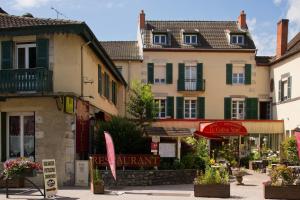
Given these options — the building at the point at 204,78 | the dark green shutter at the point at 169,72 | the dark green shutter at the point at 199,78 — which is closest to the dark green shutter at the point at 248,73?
the building at the point at 204,78

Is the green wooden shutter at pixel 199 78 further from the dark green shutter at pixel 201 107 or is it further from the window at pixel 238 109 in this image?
the window at pixel 238 109

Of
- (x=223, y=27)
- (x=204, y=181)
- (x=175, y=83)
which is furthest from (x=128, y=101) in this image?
(x=204, y=181)

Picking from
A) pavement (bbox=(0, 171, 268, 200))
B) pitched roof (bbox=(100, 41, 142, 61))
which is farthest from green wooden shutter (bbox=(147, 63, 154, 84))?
pavement (bbox=(0, 171, 268, 200))

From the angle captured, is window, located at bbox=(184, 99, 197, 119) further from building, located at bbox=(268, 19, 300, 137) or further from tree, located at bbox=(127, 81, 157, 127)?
building, located at bbox=(268, 19, 300, 137)

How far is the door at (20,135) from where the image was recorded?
17562 millimetres

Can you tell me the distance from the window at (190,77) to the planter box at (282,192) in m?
22.9

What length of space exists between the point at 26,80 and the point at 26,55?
1.33 meters

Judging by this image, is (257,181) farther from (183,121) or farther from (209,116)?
(209,116)

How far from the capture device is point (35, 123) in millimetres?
17219

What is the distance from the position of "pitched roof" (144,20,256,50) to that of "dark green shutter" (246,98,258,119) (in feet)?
12.7

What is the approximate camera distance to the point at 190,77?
36.8 m

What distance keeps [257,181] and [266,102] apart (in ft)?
60.1

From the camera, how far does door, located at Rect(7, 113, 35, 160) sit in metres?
17.6

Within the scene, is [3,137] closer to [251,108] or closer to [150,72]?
[150,72]
